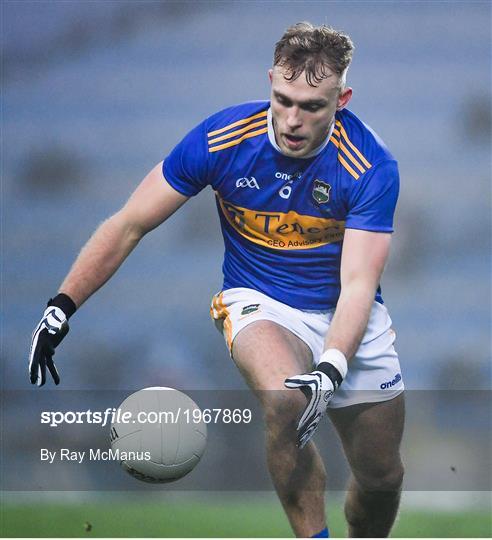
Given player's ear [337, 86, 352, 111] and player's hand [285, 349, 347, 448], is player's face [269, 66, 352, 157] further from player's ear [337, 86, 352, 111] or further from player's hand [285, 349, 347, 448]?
player's hand [285, 349, 347, 448]

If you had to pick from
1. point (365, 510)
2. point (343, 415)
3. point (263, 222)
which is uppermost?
point (263, 222)

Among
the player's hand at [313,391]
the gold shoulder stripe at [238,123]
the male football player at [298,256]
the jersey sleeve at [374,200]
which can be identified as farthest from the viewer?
the gold shoulder stripe at [238,123]

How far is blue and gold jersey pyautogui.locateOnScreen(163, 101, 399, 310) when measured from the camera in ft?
16.9

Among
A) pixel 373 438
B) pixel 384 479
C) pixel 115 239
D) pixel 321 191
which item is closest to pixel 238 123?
pixel 321 191

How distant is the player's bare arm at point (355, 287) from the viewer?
499 centimetres

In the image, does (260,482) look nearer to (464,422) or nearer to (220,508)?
(220,508)

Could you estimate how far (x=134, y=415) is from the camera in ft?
17.6

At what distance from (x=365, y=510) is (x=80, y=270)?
1.94 meters

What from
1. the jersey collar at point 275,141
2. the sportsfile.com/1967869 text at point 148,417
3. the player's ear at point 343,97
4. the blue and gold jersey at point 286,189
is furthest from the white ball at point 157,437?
the player's ear at point 343,97

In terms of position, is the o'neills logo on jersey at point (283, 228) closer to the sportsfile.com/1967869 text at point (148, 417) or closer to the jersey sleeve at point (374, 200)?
the jersey sleeve at point (374, 200)

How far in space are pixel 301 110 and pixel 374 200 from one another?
55 cm

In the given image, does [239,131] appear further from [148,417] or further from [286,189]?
[148,417]

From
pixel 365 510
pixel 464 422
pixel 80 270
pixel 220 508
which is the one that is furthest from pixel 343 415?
pixel 464 422

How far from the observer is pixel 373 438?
5.46 m
